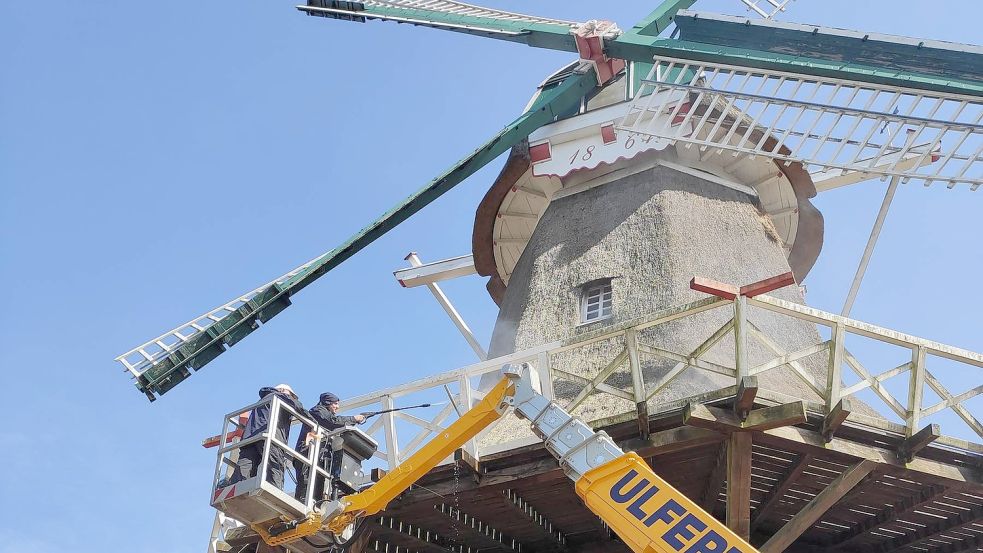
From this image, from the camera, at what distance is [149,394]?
12773 mm

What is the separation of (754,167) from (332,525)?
6979 mm

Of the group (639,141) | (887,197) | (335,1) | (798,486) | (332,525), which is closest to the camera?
(332,525)

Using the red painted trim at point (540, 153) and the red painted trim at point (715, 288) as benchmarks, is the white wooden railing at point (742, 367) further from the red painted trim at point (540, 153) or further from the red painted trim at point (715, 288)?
the red painted trim at point (540, 153)

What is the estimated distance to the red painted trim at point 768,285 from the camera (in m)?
8.49

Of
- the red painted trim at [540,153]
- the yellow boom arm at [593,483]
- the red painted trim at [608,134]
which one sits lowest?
the yellow boom arm at [593,483]

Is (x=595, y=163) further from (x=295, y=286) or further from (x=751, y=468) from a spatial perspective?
(x=751, y=468)

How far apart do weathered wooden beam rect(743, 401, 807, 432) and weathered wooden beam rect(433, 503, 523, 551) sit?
8.90ft

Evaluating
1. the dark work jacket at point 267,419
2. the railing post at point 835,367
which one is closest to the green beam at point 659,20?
the railing post at point 835,367

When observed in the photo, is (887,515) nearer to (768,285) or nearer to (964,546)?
(964,546)

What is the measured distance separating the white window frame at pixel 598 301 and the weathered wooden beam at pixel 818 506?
336cm

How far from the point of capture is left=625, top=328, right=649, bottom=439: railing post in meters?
8.57

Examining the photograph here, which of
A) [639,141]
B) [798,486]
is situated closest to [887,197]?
[639,141]

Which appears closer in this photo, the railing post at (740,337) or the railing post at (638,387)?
the railing post at (740,337)

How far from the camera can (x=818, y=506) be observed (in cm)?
840
